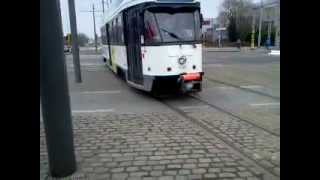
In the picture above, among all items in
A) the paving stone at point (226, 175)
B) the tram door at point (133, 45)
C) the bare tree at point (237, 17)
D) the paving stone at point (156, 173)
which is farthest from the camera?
the bare tree at point (237, 17)

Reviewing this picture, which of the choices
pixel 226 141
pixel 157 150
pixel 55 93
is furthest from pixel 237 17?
pixel 55 93

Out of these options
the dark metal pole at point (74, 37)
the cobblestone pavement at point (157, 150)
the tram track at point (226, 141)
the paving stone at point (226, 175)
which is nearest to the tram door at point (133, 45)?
the tram track at point (226, 141)

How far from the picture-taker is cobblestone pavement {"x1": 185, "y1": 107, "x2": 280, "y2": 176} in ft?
16.9

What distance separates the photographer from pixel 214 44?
70.7m

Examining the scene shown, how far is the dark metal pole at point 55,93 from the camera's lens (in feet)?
13.7

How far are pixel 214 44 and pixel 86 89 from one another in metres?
59.6

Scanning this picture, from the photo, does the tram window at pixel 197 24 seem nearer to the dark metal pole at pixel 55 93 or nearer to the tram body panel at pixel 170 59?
the tram body panel at pixel 170 59

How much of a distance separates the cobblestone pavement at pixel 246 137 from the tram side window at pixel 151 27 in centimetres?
Result: 266

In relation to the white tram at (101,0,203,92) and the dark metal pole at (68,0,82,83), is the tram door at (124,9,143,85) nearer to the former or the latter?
the white tram at (101,0,203,92)

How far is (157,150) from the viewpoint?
5621 millimetres

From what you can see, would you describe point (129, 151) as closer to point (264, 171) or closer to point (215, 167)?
point (215, 167)

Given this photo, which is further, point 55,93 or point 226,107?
point 226,107

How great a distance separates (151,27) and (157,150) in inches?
206

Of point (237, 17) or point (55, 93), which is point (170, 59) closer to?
point (55, 93)
